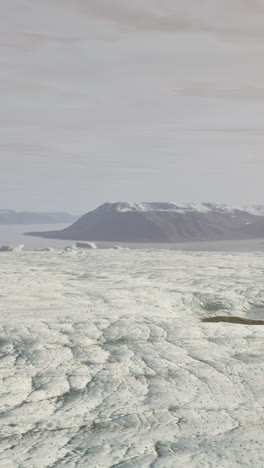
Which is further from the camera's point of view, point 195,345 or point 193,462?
point 195,345

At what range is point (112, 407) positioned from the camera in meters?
8.82

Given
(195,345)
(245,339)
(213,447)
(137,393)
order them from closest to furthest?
(213,447), (137,393), (195,345), (245,339)

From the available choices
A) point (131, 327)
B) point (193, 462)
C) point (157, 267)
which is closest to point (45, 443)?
point (193, 462)

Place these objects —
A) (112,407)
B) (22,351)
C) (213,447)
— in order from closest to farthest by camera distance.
Answer: (213,447)
(112,407)
(22,351)

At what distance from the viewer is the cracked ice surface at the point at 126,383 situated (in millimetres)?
7164

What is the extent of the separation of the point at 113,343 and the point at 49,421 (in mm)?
5023

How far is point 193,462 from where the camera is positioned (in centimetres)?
675

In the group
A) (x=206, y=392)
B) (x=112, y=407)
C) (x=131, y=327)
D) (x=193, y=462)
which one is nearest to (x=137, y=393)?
(x=112, y=407)

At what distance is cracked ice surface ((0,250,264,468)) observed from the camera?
7.16 metres

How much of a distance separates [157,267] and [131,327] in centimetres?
2016

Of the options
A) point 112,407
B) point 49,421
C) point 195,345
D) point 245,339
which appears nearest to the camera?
point 49,421

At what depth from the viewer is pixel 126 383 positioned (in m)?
10.1

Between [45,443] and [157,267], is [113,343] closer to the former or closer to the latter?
[45,443]

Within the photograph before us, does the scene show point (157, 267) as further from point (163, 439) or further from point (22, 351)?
point (163, 439)
